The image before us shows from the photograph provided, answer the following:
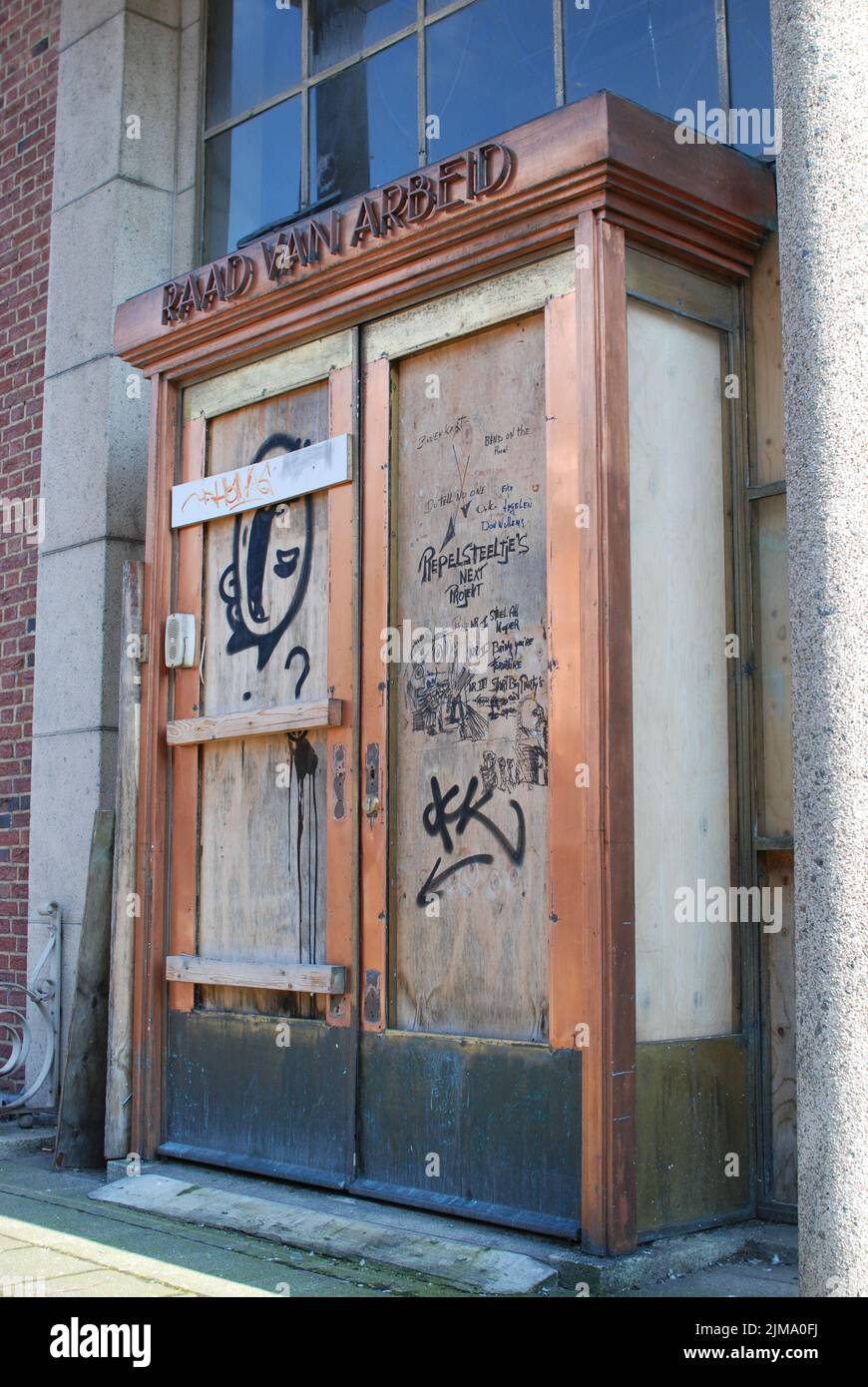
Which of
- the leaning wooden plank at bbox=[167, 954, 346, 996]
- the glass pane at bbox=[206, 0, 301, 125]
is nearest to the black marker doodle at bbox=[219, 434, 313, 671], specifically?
the leaning wooden plank at bbox=[167, 954, 346, 996]

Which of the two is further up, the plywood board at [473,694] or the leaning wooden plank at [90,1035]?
the plywood board at [473,694]

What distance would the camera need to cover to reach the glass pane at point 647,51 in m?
4.70

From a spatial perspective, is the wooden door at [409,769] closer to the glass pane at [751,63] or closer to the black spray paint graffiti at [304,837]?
the black spray paint graffiti at [304,837]

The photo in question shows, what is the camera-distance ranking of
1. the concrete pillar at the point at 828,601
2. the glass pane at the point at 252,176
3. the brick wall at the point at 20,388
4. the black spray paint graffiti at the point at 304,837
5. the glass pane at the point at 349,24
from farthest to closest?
the brick wall at the point at 20,388
the glass pane at the point at 252,176
the glass pane at the point at 349,24
the black spray paint graffiti at the point at 304,837
the concrete pillar at the point at 828,601

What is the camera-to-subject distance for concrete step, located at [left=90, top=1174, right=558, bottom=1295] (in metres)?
3.79

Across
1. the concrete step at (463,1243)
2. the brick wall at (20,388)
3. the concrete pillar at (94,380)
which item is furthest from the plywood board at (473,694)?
the brick wall at (20,388)

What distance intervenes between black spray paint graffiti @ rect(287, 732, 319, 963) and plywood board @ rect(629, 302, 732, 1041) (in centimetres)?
131

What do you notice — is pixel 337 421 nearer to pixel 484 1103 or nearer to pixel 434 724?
pixel 434 724

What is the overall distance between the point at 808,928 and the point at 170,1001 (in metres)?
3.27

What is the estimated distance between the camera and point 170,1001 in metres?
5.48

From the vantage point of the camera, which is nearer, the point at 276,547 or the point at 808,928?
the point at 808,928

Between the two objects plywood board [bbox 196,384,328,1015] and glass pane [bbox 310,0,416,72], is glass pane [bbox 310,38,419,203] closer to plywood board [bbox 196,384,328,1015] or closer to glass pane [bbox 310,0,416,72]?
glass pane [bbox 310,0,416,72]

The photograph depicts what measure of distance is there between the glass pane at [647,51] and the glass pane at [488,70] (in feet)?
0.40
